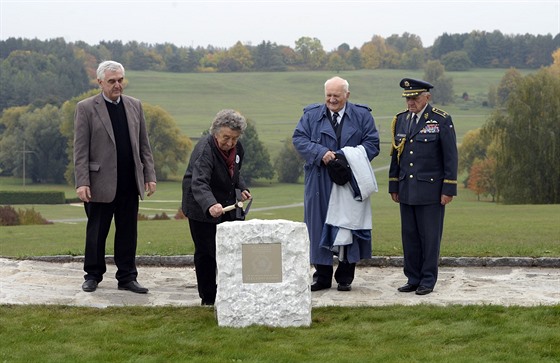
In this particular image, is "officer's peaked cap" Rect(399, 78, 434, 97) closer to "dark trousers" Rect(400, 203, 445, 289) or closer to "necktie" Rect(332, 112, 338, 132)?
"necktie" Rect(332, 112, 338, 132)

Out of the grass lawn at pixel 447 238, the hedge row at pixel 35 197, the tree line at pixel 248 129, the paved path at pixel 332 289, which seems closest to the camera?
the paved path at pixel 332 289

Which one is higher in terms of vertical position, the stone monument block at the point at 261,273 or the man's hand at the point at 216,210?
the man's hand at the point at 216,210

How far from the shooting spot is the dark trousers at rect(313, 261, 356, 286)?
978 cm

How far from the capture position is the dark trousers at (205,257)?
883 centimetres

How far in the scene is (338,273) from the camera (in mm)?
9836

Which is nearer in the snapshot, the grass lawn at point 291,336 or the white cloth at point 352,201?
the grass lawn at point 291,336

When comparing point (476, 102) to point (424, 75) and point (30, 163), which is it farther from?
point (30, 163)

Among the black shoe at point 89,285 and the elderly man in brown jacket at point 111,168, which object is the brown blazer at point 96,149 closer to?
the elderly man in brown jacket at point 111,168

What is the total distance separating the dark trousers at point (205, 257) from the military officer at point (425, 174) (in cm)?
196

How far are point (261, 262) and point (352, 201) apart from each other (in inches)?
79.3

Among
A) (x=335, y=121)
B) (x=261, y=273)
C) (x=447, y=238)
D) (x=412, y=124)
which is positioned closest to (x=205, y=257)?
(x=261, y=273)

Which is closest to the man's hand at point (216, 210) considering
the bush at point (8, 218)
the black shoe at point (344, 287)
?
the black shoe at point (344, 287)

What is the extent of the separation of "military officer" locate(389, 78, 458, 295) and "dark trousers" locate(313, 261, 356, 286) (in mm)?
518

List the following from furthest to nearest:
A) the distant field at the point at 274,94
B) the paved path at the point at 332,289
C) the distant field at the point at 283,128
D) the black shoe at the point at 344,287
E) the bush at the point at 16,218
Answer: the distant field at the point at 274,94 < the bush at the point at 16,218 < the distant field at the point at 283,128 < the black shoe at the point at 344,287 < the paved path at the point at 332,289
